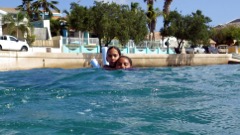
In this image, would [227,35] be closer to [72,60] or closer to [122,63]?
[72,60]

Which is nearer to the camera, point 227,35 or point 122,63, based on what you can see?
point 122,63

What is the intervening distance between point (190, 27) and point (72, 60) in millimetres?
17479

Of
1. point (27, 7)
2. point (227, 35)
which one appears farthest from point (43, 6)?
point (227, 35)

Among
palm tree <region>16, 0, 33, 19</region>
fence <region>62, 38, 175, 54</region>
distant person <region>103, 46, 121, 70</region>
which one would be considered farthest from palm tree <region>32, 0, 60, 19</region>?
distant person <region>103, 46, 121, 70</region>

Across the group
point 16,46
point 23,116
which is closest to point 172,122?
point 23,116

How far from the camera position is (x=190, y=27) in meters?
39.8

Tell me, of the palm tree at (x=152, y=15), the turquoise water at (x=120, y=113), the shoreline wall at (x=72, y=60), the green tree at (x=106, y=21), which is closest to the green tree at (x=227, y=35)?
the palm tree at (x=152, y=15)

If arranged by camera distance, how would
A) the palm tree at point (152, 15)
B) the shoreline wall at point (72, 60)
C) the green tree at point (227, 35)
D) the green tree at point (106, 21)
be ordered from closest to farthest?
the shoreline wall at point (72, 60) → the green tree at point (106, 21) → the palm tree at point (152, 15) → the green tree at point (227, 35)

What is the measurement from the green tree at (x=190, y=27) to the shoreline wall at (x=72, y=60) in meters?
2.92

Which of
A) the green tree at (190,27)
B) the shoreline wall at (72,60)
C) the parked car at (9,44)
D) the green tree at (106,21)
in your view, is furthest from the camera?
the green tree at (190,27)

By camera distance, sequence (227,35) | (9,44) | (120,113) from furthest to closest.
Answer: (227,35) < (9,44) < (120,113)

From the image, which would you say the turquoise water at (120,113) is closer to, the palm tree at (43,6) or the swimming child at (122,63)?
the swimming child at (122,63)

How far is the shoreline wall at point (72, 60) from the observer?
77.6ft

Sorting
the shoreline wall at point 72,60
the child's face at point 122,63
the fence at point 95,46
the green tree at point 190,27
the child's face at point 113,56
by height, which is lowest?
the shoreline wall at point 72,60
